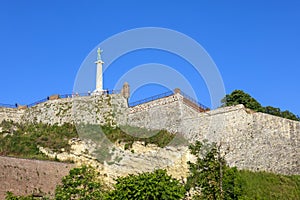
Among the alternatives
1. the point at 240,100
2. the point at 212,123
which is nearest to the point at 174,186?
the point at 212,123

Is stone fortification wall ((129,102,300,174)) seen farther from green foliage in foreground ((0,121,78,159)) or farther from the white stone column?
the white stone column

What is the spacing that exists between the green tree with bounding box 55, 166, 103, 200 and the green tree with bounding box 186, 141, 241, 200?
756 centimetres

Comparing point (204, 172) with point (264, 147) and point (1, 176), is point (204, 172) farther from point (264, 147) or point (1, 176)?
point (1, 176)

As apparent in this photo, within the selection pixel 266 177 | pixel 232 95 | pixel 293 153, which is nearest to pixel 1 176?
pixel 266 177

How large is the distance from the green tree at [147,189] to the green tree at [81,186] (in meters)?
5.53

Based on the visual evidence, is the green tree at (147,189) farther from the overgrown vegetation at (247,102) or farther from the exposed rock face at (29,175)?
the overgrown vegetation at (247,102)

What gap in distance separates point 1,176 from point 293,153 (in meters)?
23.9

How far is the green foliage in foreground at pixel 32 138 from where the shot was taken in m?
49.7

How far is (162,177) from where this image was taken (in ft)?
115

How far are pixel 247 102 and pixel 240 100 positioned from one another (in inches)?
35.8

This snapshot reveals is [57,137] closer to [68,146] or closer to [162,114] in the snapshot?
[68,146]

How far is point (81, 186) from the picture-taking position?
43.9 metres

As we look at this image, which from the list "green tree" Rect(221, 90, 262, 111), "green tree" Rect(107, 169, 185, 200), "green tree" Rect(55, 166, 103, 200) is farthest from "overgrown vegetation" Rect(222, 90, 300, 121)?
"green tree" Rect(107, 169, 185, 200)

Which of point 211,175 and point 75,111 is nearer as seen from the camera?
point 211,175
